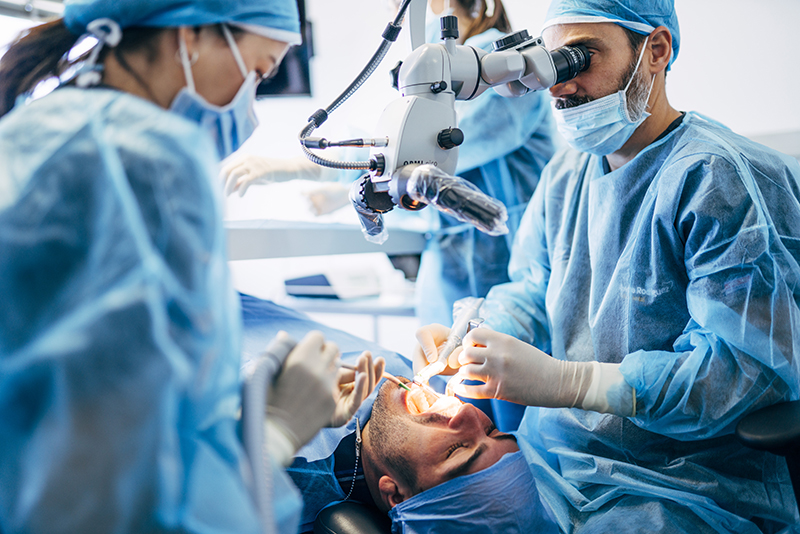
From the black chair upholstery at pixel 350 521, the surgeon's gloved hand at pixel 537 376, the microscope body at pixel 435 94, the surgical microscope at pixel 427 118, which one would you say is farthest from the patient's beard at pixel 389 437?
the microscope body at pixel 435 94

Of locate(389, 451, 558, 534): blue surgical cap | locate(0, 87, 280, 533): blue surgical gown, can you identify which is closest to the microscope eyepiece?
locate(0, 87, 280, 533): blue surgical gown

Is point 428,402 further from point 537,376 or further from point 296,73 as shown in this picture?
point 296,73

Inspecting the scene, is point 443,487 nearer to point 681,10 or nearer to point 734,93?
point 734,93

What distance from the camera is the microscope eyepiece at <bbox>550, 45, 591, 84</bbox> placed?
1.08m

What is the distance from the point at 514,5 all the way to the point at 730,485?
6.98 ft

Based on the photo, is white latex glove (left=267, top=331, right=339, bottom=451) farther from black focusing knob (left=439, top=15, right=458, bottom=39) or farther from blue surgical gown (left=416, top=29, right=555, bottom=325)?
blue surgical gown (left=416, top=29, right=555, bottom=325)

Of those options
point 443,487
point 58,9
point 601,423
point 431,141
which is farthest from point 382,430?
point 58,9

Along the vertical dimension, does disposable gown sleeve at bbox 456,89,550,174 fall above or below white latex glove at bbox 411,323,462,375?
above

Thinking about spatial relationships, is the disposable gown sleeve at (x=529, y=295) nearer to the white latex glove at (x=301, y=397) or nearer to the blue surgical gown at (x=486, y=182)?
the blue surgical gown at (x=486, y=182)

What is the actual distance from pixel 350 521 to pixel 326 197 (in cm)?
121

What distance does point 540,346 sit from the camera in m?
1.53

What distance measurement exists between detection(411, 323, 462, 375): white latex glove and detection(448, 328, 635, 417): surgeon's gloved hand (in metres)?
0.18

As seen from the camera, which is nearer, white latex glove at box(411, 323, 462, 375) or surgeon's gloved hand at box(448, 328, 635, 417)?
surgeon's gloved hand at box(448, 328, 635, 417)

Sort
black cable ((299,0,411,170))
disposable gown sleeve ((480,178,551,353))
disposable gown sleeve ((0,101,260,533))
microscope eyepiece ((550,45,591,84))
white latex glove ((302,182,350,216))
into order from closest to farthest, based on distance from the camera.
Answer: disposable gown sleeve ((0,101,260,533)) → black cable ((299,0,411,170)) → microscope eyepiece ((550,45,591,84)) → disposable gown sleeve ((480,178,551,353)) → white latex glove ((302,182,350,216))
